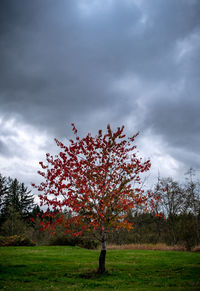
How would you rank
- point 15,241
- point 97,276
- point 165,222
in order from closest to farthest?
1. point 97,276
2. point 15,241
3. point 165,222

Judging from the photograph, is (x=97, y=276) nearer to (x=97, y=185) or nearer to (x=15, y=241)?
(x=97, y=185)

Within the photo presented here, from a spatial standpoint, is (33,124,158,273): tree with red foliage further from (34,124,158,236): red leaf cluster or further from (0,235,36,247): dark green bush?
(0,235,36,247): dark green bush

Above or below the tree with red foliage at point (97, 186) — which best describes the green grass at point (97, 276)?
below

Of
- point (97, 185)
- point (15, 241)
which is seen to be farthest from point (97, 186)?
point (15, 241)

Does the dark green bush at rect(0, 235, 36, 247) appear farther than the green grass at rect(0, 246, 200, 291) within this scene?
Yes

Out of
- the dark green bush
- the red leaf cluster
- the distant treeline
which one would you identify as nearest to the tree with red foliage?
the red leaf cluster

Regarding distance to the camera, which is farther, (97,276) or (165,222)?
(165,222)

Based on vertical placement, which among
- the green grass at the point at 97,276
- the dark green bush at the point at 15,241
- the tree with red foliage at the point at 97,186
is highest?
the tree with red foliage at the point at 97,186

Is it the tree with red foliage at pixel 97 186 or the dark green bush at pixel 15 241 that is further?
the dark green bush at pixel 15 241

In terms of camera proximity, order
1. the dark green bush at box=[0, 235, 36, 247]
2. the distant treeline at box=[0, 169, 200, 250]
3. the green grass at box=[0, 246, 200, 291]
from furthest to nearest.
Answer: the distant treeline at box=[0, 169, 200, 250] < the dark green bush at box=[0, 235, 36, 247] < the green grass at box=[0, 246, 200, 291]

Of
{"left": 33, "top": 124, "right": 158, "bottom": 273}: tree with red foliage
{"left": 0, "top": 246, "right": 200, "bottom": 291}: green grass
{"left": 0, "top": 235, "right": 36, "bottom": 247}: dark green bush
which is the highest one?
{"left": 33, "top": 124, "right": 158, "bottom": 273}: tree with red foliage

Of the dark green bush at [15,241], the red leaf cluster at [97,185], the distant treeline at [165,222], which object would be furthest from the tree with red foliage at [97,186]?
the dark green bush at [15,241]

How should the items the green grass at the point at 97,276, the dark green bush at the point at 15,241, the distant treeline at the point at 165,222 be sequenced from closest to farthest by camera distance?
the green grass at the point at 97,276
the dark green bush at the point at 15,241
the distant treeline at the point at 165,222

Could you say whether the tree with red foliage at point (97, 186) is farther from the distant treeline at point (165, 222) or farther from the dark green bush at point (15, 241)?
the dark green bush at point (15, 241)
